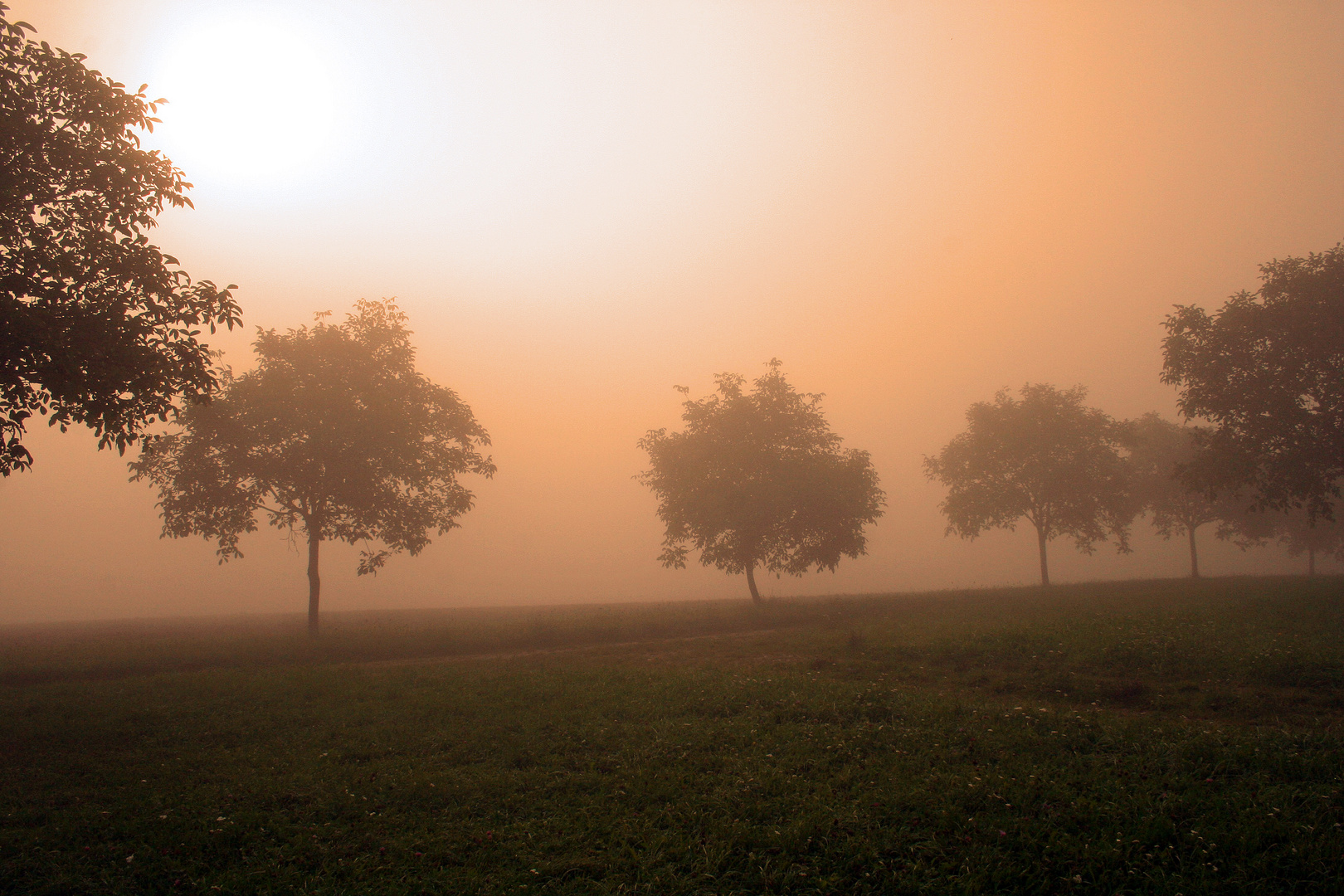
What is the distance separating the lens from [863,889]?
7.09 m

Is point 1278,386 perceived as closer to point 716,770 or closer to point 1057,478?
point 1057,478

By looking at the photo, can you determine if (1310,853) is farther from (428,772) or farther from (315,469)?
(315,469)

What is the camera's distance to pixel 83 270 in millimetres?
14859

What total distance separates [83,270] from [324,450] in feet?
45.5

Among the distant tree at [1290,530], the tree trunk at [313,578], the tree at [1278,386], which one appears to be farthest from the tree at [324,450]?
the distant tree at [1290,530]

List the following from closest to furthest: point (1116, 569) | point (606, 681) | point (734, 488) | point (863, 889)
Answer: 1. point (863, 889)
2. point (606, 681)
3. point (734, 488)
4. point (1116, 569)

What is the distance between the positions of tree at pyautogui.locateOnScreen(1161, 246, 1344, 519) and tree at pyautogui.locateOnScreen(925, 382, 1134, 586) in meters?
19.3

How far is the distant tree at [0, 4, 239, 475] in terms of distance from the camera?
44.9 feet

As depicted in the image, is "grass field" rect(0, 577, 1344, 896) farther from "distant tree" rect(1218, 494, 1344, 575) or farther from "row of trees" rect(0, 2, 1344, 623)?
"distant tree" rect(1218, 494, 1344, 575)

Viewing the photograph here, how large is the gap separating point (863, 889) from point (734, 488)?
31.3m

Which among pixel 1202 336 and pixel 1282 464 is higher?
pixel 1202 336

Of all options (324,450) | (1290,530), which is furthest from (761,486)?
(1290,530)

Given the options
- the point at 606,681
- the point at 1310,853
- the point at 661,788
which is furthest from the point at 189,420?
the point at 1310,853

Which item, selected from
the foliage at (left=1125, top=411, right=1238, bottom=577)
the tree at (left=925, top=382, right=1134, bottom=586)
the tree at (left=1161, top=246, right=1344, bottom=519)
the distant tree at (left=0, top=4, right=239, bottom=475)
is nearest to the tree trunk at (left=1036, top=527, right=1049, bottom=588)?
the tree at (left=925, top=382, right=1134, bottom=586)
